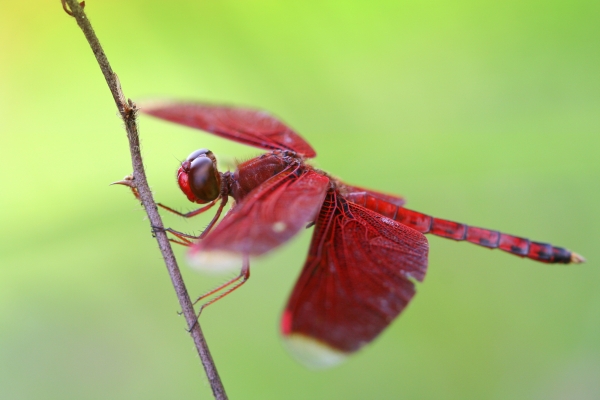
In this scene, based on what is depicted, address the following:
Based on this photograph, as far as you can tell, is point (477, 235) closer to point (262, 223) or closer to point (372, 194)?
point (372, 194)

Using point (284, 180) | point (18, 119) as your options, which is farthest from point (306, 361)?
point (18, 119)

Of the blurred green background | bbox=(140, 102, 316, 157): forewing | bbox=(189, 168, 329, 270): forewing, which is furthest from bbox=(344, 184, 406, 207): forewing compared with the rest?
the blurred green background

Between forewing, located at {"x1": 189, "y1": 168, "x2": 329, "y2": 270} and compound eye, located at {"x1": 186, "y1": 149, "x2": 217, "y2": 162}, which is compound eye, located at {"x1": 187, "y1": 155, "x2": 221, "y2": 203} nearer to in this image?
compound eye, located at {"x1": 186, "y1": 149, "x2": 217, "y2": 162}

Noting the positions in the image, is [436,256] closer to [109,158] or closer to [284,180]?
[284,180]

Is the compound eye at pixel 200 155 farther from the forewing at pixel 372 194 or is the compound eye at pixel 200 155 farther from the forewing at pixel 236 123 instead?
the forewing at pixel 372 194

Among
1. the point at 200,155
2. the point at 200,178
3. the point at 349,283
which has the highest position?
the point at 200,155

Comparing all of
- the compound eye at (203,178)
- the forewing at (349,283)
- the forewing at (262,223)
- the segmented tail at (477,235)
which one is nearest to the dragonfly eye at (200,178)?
the compound eye at (203,178)

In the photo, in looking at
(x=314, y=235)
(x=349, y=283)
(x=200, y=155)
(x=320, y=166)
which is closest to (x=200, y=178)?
(x=200, y=155)
